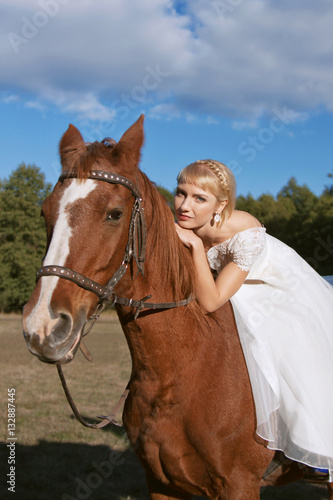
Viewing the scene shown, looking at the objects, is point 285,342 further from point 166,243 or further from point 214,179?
point 214,179

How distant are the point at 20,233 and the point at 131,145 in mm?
31944

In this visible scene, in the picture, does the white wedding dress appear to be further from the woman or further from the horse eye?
the horse eye

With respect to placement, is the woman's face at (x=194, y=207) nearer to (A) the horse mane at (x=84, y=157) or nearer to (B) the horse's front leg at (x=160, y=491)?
(A) the horse mane at (x=84, y=157)

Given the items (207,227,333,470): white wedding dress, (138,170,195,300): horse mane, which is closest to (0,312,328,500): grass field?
(207,227,333,470): white wedding dress

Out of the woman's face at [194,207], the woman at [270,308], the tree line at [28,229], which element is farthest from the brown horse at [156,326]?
the tree line at [28,229]

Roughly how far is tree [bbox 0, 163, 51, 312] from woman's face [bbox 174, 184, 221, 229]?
29656 mm

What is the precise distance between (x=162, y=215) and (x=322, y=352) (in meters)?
1.47

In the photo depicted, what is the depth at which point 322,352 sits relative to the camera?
9.72ft

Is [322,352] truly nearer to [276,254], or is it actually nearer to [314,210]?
[276,254]

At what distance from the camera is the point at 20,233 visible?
32531 mm

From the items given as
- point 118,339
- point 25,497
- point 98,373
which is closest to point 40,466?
point 25,497

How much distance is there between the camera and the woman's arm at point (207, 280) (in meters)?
2.77

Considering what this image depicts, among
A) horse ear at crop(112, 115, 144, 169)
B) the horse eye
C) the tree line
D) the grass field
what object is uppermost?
the tree line

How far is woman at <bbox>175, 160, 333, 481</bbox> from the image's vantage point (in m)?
2.71
